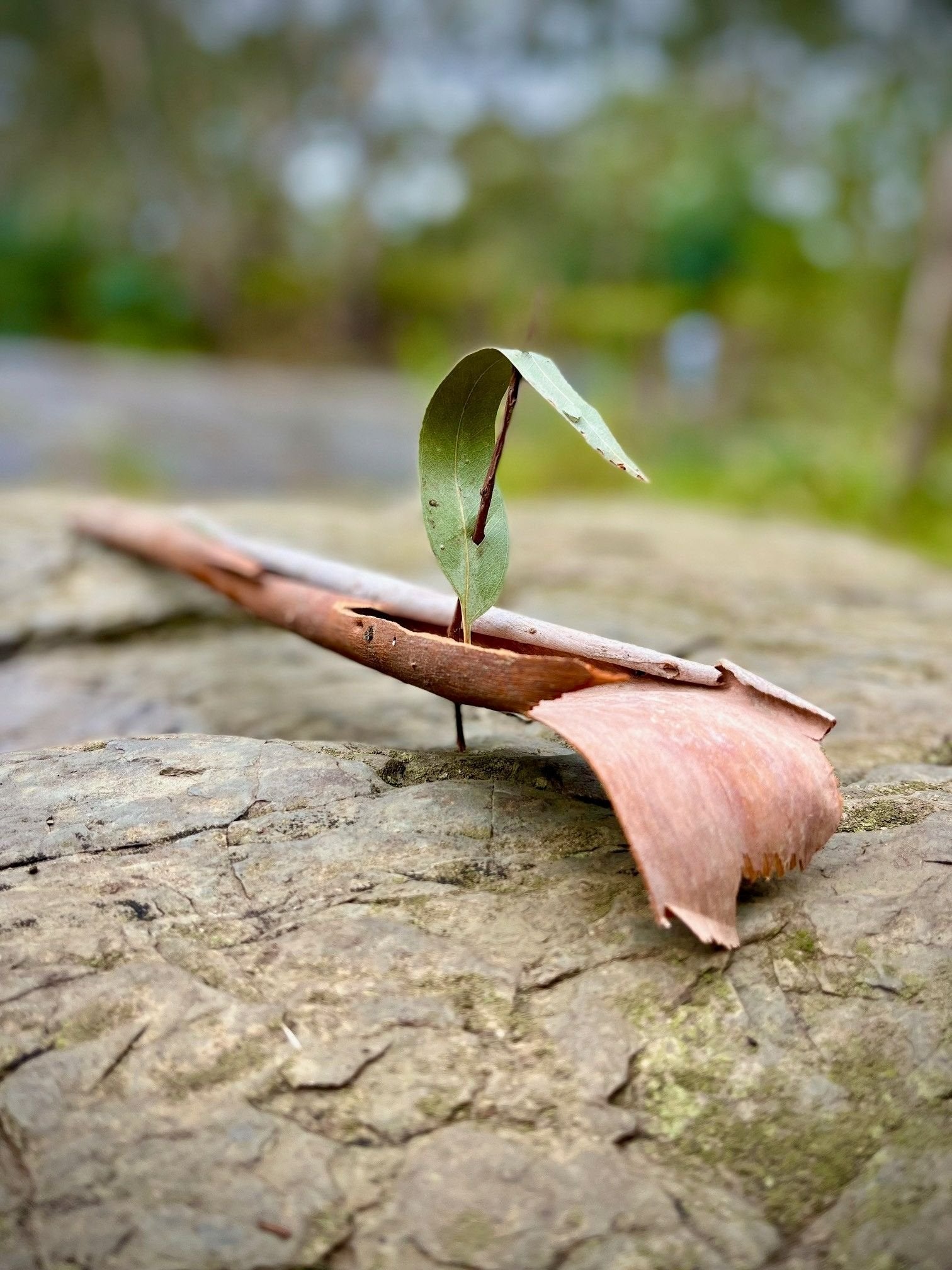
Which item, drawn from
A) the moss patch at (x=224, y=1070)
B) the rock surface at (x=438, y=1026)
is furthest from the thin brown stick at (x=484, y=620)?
the moss patch at (x=224, y=1070)

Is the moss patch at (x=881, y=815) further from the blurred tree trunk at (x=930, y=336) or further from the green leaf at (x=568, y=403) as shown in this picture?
the blurred tree trunk at (x=930, y=336)

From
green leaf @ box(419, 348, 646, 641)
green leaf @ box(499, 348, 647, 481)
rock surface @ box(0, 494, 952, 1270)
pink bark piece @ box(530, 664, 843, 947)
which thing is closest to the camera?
rock surface @ box(0, 494, 952, 1270)

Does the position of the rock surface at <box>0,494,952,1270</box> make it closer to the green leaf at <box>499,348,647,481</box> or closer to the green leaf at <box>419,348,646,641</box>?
the green leaf at <box>419,348,646,641</box>

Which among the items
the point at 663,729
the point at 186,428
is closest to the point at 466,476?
the point at 663,729

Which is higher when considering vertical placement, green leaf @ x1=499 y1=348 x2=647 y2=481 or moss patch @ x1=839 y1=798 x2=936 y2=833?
green leaf @ x1=499 y1=348 x2=647 y2=481

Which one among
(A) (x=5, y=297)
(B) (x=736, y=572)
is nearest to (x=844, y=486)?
(B) (x=736, y=572)

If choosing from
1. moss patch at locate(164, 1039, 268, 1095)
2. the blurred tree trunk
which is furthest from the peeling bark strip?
the blurred tree trunk

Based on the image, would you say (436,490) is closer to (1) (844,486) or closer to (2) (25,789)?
(2) (25,789)
